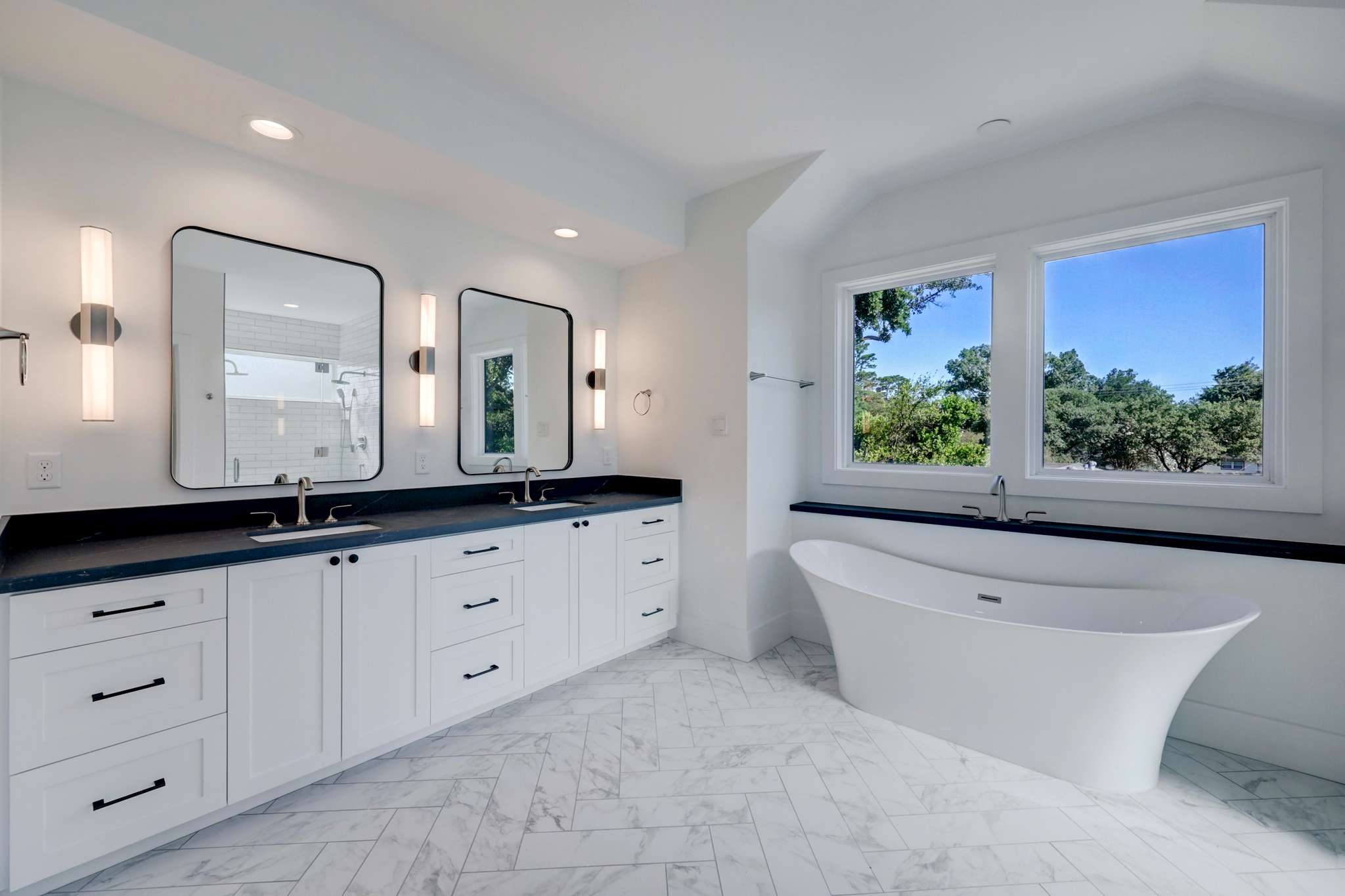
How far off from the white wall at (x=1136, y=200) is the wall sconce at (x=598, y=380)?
1.55 metres

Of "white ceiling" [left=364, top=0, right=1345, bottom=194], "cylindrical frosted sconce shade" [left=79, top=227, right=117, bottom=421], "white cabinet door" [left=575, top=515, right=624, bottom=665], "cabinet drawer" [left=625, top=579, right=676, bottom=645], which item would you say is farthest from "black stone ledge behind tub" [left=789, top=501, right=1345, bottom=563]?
"cylindrical frosted sconce shade" [left=79, top=227, right=117, bottom=421]

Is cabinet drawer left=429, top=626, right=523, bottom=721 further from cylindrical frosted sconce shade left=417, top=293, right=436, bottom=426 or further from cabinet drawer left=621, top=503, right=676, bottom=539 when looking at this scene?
cylindrical frosted sconce shade left=417, top=293, right=436, bottom=426

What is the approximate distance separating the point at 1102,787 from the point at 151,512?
3512 mm

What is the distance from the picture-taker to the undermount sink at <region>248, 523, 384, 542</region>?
2.05m

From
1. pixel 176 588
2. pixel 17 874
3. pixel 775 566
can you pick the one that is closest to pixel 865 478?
pixel 775 566

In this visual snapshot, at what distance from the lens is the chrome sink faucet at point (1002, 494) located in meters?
2.80

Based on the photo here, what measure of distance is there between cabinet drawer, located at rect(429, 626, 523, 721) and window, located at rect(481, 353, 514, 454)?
1.04 m

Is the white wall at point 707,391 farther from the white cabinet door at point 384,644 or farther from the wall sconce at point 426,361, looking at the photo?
the white cabinet door at point 384,644

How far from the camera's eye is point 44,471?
1.80 metres

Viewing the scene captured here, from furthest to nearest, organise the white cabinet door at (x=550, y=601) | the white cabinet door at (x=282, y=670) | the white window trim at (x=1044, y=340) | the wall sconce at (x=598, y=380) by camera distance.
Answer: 1. the wall sconce at (x=598, y=380)
2. the white cabinet door at (x=550, y=601)
3. the white window trim at (x=1044, y=340)
4. the white cabinet door at (x=282, y=670)

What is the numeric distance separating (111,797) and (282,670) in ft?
1.48

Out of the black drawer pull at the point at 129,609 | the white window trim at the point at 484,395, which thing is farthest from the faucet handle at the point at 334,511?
the black drawer pull at the point at 129,609

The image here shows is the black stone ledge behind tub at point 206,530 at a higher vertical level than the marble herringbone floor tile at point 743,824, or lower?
higher

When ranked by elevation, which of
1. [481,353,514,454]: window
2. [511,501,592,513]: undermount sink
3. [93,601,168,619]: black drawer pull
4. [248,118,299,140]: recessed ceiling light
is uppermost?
[248,118,299,140]: recessed ceiling light
